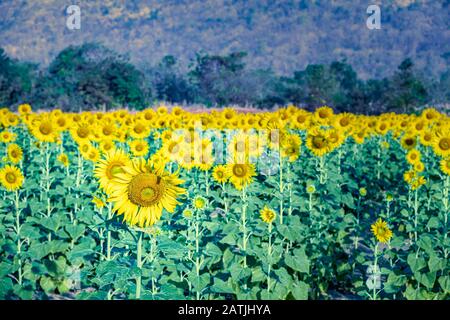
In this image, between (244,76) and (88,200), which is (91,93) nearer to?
(244,76)

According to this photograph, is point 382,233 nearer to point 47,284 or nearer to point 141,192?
point 141,192

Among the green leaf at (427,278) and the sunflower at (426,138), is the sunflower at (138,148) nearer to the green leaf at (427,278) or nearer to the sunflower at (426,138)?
the green leaf at (427,278)

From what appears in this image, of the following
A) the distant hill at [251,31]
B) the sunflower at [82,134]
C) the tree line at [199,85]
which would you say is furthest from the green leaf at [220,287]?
the distant hill at [251,31]

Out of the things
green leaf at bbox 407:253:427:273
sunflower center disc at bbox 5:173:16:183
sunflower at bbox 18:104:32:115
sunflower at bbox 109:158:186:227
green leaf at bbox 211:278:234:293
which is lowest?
green leaf at bbox 211:278:234:293

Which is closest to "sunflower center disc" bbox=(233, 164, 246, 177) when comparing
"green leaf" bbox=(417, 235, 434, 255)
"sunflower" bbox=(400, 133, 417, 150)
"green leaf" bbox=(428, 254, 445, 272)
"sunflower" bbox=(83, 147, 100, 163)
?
"green leaf" bbox=(417, 235, 434, 255)

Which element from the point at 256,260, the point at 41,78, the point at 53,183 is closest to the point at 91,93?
the point at 41,78

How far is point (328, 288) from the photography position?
6.62 metres

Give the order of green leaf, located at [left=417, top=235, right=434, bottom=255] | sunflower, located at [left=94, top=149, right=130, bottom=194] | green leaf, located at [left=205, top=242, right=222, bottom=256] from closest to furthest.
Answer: sunflower, located at [left=94, top=149, right=130, bottom=194], green leaf, located at [left=205, top=242, right=222, bottom=256], green leaf, located at [left=417, top=235, right=434, bottom=255]

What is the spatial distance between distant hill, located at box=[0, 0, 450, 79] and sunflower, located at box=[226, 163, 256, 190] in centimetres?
3222

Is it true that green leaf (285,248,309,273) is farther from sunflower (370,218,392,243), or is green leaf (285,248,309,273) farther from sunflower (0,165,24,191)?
sunflower (0,165,24,191)

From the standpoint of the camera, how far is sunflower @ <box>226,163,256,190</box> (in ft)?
18.1

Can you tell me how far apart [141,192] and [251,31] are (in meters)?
62.9

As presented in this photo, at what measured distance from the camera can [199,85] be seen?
5084 centimetres

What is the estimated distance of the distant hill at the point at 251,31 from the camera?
4672cm
